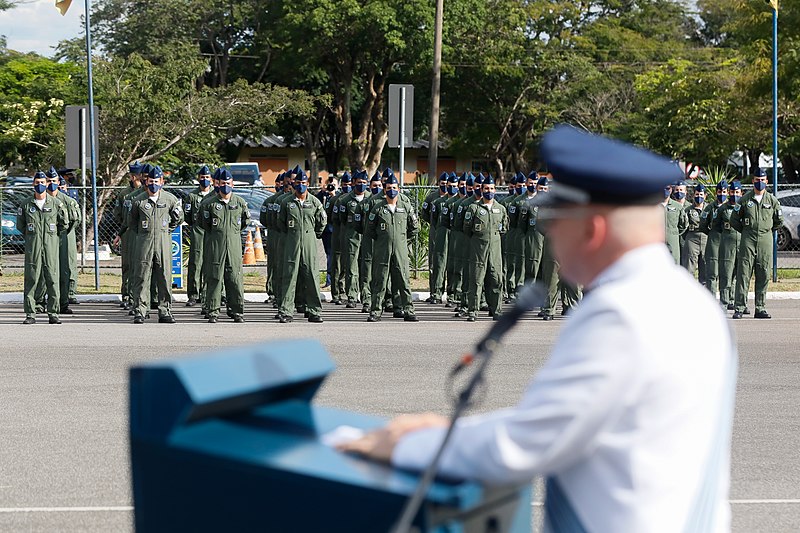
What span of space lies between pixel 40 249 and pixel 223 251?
2.46 meters

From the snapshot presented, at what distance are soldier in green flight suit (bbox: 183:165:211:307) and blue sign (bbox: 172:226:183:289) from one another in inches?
55.5

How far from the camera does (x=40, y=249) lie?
16.5 meters

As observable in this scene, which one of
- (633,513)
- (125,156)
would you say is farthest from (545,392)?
(125,156)

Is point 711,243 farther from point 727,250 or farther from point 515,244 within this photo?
point 515,244

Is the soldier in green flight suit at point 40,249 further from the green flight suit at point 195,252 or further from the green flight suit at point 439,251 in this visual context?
the green flight suit at point 439,251

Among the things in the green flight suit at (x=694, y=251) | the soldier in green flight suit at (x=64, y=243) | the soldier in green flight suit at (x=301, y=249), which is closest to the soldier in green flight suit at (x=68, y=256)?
the soldier in green flight suit at (x=64, y=243)

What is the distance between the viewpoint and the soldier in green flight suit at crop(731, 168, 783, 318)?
17.4 m

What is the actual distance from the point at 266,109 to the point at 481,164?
27466 mm

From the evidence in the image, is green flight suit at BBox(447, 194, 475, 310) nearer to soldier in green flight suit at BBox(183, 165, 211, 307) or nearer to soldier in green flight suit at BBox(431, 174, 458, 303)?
soldier in green flight suit at BBox(431, 174, 458, 303)

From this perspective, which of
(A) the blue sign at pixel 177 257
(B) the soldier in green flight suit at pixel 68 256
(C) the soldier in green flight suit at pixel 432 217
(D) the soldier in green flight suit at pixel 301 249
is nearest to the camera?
(D) the soldier in green flight suit at pixel 301 249

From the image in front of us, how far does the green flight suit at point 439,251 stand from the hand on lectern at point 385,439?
56.2 feet

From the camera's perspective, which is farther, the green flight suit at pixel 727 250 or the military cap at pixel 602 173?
the green flight suit at pixel 727 250

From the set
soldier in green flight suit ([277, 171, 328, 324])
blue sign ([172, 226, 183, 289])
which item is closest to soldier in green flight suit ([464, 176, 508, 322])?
soldier in green flight suit ([277, 171, 328, 324])

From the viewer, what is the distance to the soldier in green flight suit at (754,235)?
A: 17359 millimetres
